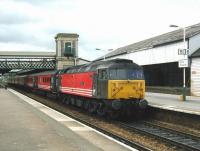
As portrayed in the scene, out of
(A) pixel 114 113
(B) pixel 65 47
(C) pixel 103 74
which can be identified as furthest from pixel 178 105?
(B) pixel 65 47

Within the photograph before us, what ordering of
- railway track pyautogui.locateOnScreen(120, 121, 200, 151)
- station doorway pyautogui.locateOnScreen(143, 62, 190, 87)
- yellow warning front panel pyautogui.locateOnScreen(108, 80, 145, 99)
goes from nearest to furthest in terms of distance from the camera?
railway track pyautogui.locateOnScreen(120, 121, 200, 151) → yellow warning front panel pyautogui.locateOnScreen(108, 80, 145, 99) → station doorway pyautogui.locateOnScreen(143, 62, 190, 87)

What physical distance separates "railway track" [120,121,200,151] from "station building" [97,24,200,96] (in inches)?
545

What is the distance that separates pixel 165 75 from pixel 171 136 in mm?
31261

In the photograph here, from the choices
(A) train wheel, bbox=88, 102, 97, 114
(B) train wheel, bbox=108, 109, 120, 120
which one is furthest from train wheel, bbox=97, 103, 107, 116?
(A) train wheel, bbox=88, 102, 97, 114

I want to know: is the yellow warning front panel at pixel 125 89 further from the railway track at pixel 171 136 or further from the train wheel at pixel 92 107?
the train wheel at pixel 92 107

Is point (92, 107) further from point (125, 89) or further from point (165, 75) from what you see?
point (165, 75)

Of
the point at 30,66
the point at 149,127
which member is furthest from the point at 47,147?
the point at 30,66

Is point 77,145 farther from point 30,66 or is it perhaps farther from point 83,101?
point 30,66

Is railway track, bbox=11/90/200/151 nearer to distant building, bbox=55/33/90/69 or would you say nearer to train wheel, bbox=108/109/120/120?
train wheel, bbox=108/109/120/120

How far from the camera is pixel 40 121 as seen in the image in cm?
1881

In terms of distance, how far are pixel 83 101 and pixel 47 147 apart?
48.4ft

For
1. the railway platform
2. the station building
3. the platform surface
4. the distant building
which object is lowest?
the railway platform

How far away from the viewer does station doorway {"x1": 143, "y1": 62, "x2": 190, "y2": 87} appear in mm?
43688

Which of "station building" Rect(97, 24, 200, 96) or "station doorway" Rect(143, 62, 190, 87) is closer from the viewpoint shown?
"station building" Rect(97, 24, 200, 96)
